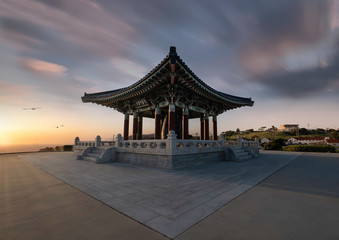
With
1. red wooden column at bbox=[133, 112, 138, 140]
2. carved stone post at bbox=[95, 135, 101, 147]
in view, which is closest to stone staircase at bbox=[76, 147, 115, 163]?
carved stone post at bbox=[95, 135, 101, 147]

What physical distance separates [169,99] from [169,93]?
20.4 inches

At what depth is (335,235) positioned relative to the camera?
2209mm

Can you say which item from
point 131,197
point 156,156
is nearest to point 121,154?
point 156,156

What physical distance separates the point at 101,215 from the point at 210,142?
9.47 metres

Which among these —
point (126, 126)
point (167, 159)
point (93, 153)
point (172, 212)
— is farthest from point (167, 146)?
point (126, 126)

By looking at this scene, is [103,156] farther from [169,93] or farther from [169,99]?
[169,93]

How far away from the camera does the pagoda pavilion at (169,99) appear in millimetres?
9383

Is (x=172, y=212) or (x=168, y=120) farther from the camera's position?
(x=168, y=120)

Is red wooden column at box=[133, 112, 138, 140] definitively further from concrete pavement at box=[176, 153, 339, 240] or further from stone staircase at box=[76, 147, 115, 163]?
concrete pavement at box=[176, 153, 339, 240]

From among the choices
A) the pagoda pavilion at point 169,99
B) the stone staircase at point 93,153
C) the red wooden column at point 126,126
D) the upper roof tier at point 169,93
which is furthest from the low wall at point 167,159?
the red wooden column at point 126,126

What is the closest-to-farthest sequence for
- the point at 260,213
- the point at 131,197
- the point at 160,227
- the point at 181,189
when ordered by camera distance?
the point at 160,227
the point at 260,213
the point at 131,197
the point at 181,189

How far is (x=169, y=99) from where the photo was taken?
11.3 metres

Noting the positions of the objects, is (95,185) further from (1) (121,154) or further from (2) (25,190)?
(1) (121,154)

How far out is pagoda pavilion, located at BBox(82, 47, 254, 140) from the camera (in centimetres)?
938
